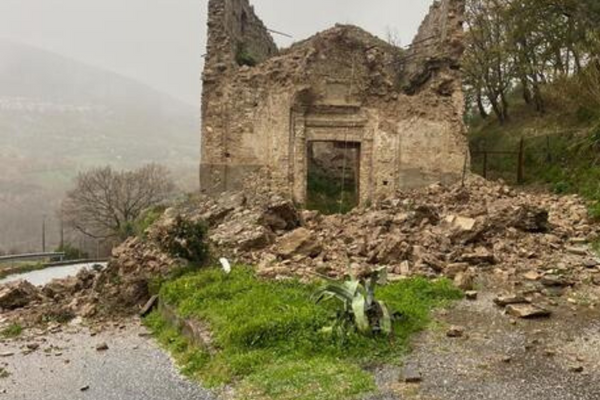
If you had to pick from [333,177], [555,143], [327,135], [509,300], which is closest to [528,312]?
[509,300]

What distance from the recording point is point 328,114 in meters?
17.9

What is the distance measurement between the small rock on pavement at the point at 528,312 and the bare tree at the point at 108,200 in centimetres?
3460

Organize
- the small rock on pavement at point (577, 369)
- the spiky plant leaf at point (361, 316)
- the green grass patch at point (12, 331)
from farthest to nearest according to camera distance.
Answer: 1. the green grass patch at point (12, 331)
2. the spiky plant leaf at point (361, 316)
3. the small rock on pavement at point (577, 369)

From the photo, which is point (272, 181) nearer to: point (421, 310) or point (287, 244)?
point (287, 244)

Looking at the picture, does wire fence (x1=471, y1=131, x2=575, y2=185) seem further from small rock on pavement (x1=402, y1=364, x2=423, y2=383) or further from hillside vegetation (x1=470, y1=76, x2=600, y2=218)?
small rock on pavement (x1=402, y1=364, x2=423, y2=383)

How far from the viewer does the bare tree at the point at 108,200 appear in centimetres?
4216

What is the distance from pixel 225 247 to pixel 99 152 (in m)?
135

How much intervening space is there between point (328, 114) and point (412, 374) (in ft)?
41.3

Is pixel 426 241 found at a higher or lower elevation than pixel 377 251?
higher

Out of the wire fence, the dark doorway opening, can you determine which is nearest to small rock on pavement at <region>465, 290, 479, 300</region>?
the dark doorway opening

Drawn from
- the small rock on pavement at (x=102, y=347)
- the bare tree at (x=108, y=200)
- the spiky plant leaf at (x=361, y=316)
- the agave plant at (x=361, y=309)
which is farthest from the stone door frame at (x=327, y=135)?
the bare tree at (x=108, y=200)

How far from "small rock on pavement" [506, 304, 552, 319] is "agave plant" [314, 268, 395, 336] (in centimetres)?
161

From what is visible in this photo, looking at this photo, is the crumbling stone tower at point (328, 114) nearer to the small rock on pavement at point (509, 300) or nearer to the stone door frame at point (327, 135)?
the stone door frame at point (327, 135)

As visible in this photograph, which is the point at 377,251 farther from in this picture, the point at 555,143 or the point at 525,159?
the point at 525,159
